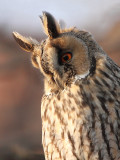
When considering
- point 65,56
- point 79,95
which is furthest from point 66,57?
point 79,95

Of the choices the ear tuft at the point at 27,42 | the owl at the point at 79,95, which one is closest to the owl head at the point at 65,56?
the owl at the point at 79,95

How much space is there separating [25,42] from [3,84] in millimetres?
3939

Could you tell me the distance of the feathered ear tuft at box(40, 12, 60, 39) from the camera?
164 centimetres

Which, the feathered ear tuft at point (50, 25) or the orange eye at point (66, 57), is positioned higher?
the feathered ear tuft at point (50, 25)

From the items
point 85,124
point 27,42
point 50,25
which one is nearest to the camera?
point 85,124

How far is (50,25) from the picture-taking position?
1670 millimetres

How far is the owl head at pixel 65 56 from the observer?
1.58 m

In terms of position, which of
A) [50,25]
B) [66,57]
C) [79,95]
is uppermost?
[50,25]

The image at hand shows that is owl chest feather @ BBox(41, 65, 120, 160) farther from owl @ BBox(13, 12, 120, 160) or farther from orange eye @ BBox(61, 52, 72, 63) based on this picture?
orange eye @ BBox(61, 52, 72, 63)

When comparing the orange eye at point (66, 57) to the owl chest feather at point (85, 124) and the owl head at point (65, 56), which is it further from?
the owl chest feather at point (85, 124)

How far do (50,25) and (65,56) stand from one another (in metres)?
0.19

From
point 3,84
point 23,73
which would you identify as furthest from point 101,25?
point 3,84

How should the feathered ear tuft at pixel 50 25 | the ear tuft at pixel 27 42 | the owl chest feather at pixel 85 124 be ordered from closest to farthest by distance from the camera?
the owl chest feather at pixel 85 124, the feathered ear tuft at pixel 50 25, the ear tuft at pixel 27 42

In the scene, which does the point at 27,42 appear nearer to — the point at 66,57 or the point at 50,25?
the point at 50,25
